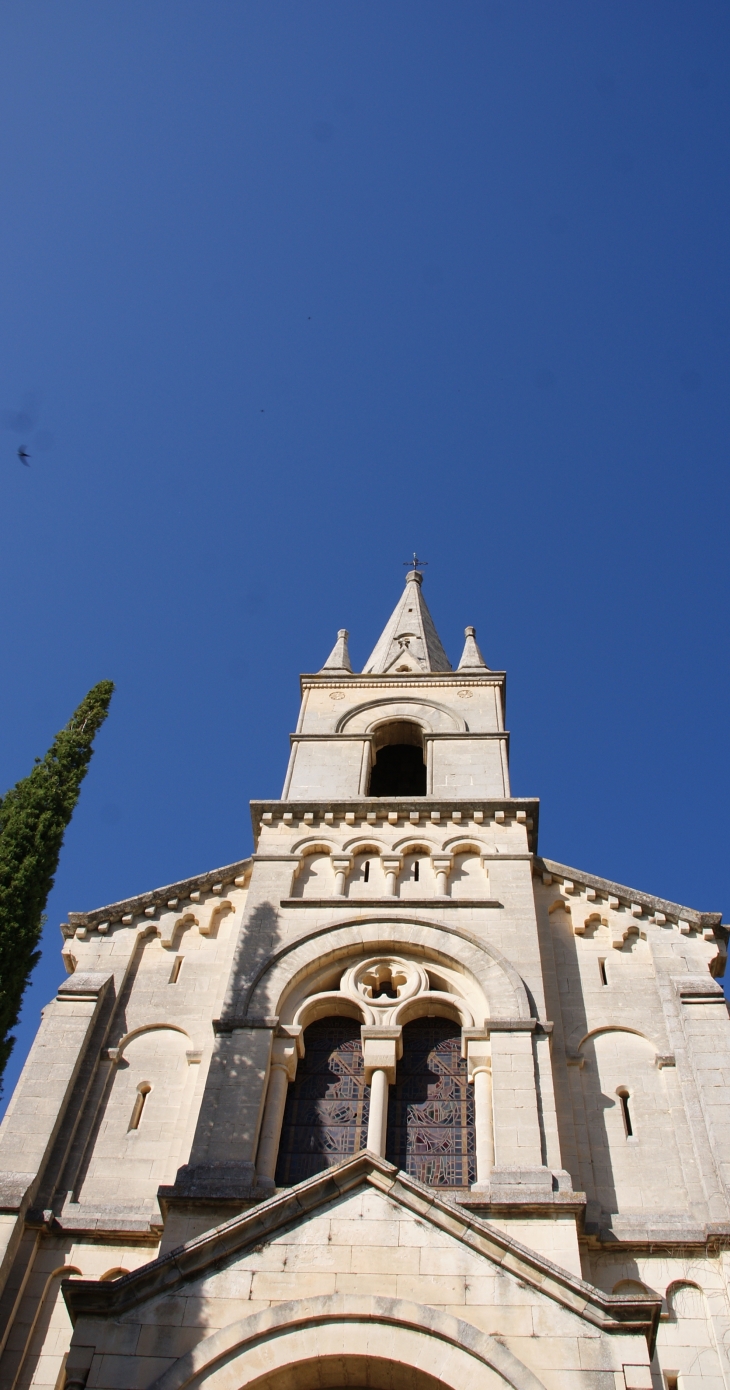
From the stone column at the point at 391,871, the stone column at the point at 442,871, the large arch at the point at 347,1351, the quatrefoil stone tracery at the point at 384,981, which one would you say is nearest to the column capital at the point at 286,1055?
the quatrefoil stone tracery at the point at 384,981

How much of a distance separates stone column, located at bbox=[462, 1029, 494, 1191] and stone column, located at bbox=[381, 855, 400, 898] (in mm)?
3632

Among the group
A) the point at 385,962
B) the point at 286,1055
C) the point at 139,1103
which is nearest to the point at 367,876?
the point at 385,962

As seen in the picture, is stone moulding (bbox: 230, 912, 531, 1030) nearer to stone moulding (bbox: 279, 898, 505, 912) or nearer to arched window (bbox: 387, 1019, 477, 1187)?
stone moulding (bbox: 279, 898, 505, 912)

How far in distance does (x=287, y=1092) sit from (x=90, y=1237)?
3.58 m

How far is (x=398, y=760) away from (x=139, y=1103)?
12200 millimetres

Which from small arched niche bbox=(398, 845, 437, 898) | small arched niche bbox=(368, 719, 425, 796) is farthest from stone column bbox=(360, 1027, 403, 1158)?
small arched niche bbox=(368, 719, 425, 796)

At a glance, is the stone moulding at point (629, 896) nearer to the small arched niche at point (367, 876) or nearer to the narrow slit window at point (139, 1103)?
the small arched niche at point (367, 876)

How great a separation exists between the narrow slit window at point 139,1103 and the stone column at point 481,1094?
5224mm

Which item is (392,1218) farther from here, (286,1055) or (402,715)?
(402,715)

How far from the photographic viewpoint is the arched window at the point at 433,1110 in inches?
674

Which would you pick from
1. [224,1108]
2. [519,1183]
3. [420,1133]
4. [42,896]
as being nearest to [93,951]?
[42,896]

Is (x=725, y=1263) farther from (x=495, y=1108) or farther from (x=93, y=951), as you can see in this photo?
(x=93, y=951)

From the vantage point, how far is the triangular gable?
39.5ft

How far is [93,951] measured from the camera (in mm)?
21031
